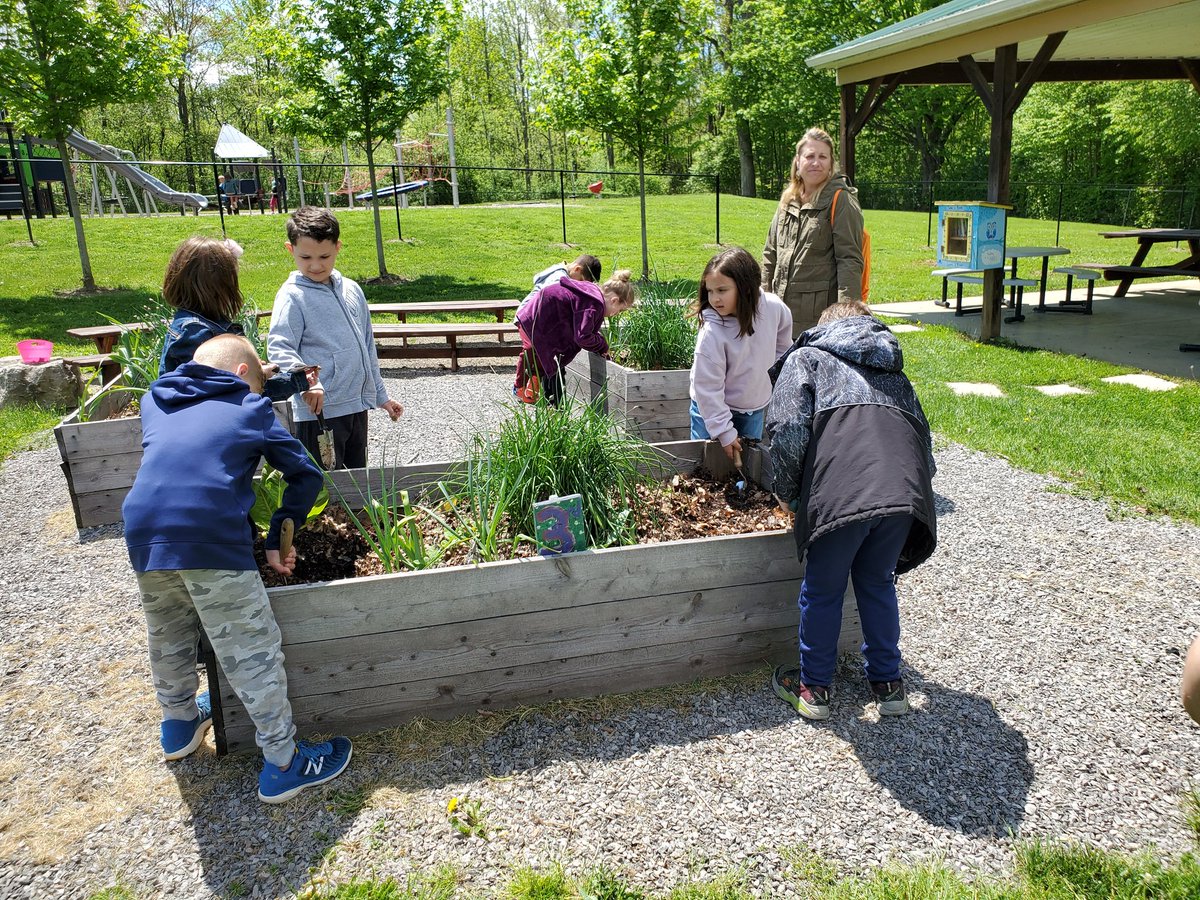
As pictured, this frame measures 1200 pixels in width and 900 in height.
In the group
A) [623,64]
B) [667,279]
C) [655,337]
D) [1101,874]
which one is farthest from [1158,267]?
[1101,874]

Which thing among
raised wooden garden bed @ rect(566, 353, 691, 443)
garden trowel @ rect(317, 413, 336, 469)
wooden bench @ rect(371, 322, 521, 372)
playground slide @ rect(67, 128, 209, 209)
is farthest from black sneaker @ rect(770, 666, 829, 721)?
playground slide @ rect(67, 128, 209, 209)

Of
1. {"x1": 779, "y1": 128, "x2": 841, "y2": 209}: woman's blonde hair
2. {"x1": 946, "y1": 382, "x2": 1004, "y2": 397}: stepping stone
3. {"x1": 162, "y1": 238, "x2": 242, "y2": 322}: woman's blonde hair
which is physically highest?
{"x1": 779, "y1": 128, "x2": 841, "y2": 209}: woman's blonde hair

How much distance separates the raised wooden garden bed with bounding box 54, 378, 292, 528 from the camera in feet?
15.7

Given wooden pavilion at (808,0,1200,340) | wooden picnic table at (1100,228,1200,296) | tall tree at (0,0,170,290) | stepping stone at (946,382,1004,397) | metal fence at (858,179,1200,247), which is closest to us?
stepping stone at (946,382,1004,397)

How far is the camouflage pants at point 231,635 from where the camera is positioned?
246 cm

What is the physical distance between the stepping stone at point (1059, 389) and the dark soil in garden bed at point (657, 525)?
458cm

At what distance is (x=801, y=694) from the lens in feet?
9.76

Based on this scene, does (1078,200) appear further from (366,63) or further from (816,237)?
(816,237)

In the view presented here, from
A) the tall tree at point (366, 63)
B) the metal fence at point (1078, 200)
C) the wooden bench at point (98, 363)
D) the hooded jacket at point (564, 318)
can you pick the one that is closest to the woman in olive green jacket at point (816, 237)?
the hooded jacket at point (564, 318)

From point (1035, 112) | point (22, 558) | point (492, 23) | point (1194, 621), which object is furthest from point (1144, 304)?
point (492, 23)

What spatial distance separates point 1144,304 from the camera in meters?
11.7

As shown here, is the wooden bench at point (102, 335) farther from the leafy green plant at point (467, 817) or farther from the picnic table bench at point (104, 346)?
the leafy green plant at point (467, 817)

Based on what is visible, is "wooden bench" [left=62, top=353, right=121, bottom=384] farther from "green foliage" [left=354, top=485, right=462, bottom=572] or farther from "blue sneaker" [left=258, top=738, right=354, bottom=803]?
"blue sneaker" [left=258, top=738, right=354, bottom=803]

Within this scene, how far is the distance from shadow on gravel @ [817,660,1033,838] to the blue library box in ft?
22.8
